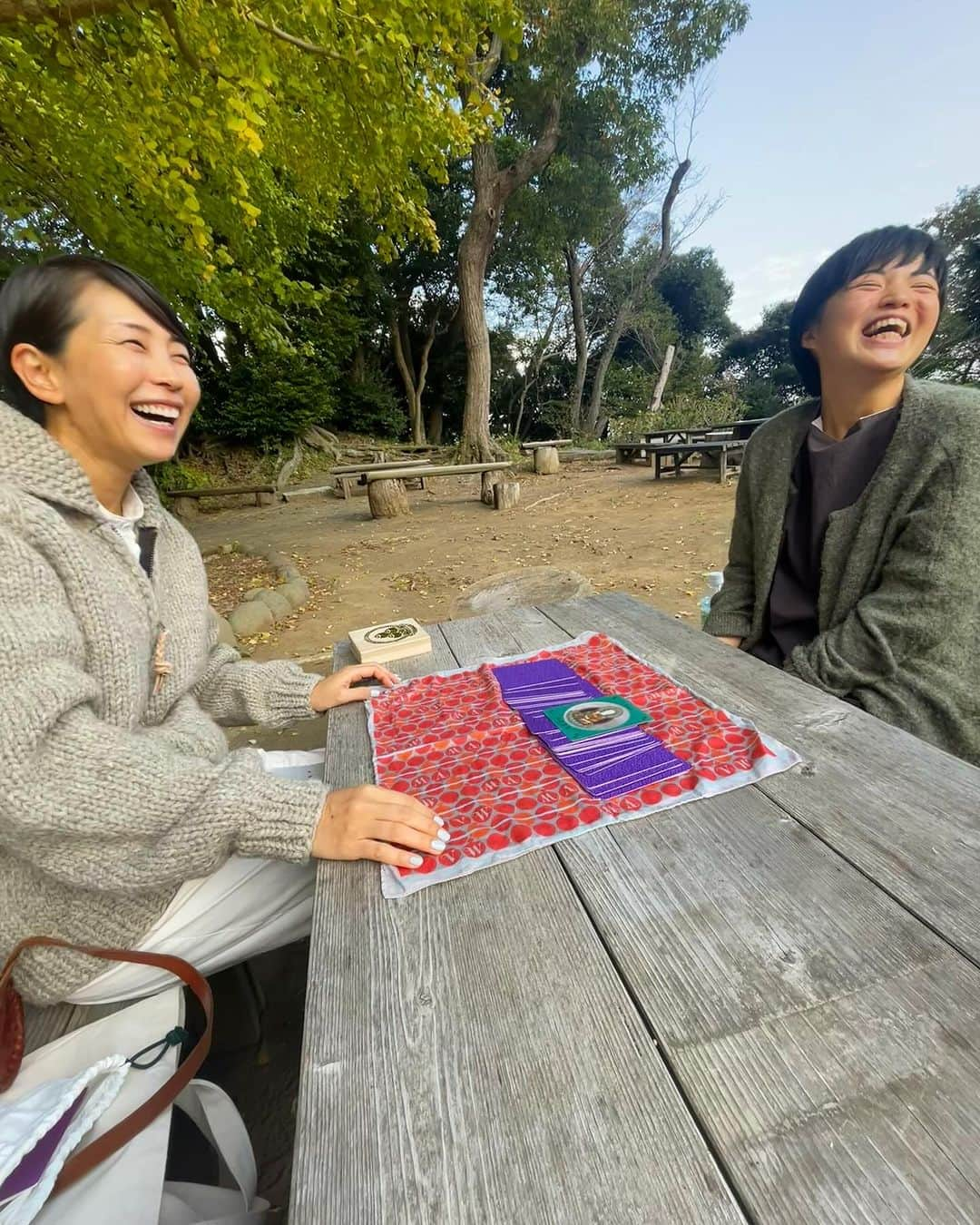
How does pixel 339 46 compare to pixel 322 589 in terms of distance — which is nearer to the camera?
pixel 339 46

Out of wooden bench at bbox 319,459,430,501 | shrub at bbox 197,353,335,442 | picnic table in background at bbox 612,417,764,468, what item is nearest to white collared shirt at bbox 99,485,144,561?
wooden bench at bbox 319,459,430,501

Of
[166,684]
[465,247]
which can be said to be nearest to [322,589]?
[166,684]

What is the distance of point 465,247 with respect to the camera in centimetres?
1212

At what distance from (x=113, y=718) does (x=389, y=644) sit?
33.0 inches

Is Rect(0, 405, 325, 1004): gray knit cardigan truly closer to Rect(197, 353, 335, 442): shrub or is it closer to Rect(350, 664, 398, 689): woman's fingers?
Rect(350, 664, 398, 689): woman's fingers

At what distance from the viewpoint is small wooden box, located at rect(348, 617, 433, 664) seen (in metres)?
1.81

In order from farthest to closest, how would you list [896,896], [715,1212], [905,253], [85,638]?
[905,253] → [85,638] → [896,896] → [715,1212]

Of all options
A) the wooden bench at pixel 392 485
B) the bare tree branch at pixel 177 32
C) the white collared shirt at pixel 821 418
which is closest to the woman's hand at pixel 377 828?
the white collared shirt at pixel 821 418

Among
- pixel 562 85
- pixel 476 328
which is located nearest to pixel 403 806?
pixel 476 328

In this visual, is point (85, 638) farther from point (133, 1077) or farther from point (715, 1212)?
point (715, 1212)

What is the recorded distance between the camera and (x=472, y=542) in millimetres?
7105

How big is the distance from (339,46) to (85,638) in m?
4.43

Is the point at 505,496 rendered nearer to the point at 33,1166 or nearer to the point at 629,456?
the point at 629,456

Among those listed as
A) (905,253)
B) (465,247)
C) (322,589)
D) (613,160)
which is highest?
(613,160)
